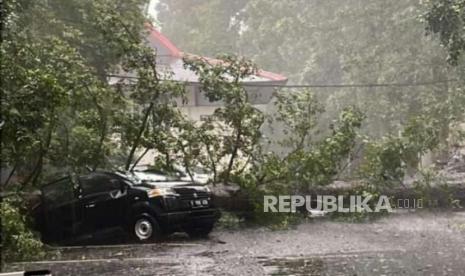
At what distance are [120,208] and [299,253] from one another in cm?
358

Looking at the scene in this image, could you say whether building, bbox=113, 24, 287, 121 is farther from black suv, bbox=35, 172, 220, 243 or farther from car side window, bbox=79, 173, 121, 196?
black suv, bbox=35, 172, 220, 243

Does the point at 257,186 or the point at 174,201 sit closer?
the point at 174,201

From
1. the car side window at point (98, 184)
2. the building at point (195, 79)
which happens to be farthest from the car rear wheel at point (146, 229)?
the building at point (195, 79)

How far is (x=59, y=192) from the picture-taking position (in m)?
12.0

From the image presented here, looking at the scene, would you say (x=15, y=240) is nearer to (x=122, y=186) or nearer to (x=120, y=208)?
(x=120, y=208)

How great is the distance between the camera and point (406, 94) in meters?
21.3

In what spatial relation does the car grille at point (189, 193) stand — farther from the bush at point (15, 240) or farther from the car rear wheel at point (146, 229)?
the bush at point (15, 240)

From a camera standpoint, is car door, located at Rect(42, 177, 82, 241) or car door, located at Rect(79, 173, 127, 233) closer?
car door, located at Rect(79, 173, 127, 233)

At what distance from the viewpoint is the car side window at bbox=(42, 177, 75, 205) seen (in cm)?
1193

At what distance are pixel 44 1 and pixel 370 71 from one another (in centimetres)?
1285

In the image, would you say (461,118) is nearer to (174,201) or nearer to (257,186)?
(257,186)

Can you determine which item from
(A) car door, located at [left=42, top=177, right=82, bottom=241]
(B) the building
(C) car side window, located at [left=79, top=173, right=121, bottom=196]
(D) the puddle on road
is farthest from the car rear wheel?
(B) the building

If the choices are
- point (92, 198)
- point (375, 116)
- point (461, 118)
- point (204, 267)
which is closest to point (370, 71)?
point (375, 116)

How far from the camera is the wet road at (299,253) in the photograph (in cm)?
869
